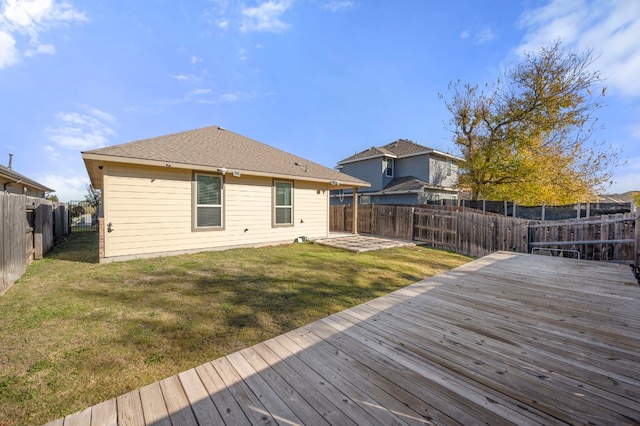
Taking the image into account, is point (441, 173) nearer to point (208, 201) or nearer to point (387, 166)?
point (387, 166)

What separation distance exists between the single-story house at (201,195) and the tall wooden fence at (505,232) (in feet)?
11.7

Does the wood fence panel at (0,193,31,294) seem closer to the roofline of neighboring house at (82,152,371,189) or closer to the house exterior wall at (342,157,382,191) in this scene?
the roofline of neighboring house at (82,152,371,189)

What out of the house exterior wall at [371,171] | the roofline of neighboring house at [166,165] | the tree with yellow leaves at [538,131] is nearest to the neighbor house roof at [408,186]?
the house exterior wall at [371,171]

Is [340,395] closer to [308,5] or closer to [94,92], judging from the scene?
[308,5]

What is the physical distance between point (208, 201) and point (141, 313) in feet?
16.8

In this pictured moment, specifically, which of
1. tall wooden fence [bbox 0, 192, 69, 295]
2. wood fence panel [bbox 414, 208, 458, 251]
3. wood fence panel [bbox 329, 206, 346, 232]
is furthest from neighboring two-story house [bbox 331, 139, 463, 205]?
tall wooden fence [bbox 0, 192, 69, 295]

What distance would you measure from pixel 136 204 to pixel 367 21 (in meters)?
11.3

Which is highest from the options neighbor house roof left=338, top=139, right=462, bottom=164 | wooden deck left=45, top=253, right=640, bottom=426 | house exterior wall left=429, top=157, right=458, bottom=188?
neighbor house roof left=338, top=139, right=462, bottom=164

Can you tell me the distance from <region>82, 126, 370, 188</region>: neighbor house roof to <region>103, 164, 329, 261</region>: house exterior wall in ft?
1.34

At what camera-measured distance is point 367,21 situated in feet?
36.4

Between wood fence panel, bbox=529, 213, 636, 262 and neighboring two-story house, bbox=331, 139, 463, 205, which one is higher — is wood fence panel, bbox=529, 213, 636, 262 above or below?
below

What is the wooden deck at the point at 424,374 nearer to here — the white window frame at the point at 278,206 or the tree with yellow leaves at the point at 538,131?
the white window frame at the point at 278,206

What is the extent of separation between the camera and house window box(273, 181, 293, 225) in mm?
9906

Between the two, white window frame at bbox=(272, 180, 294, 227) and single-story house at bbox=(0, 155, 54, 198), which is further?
single-story house at bbox=(0, 155, 54, 198)
